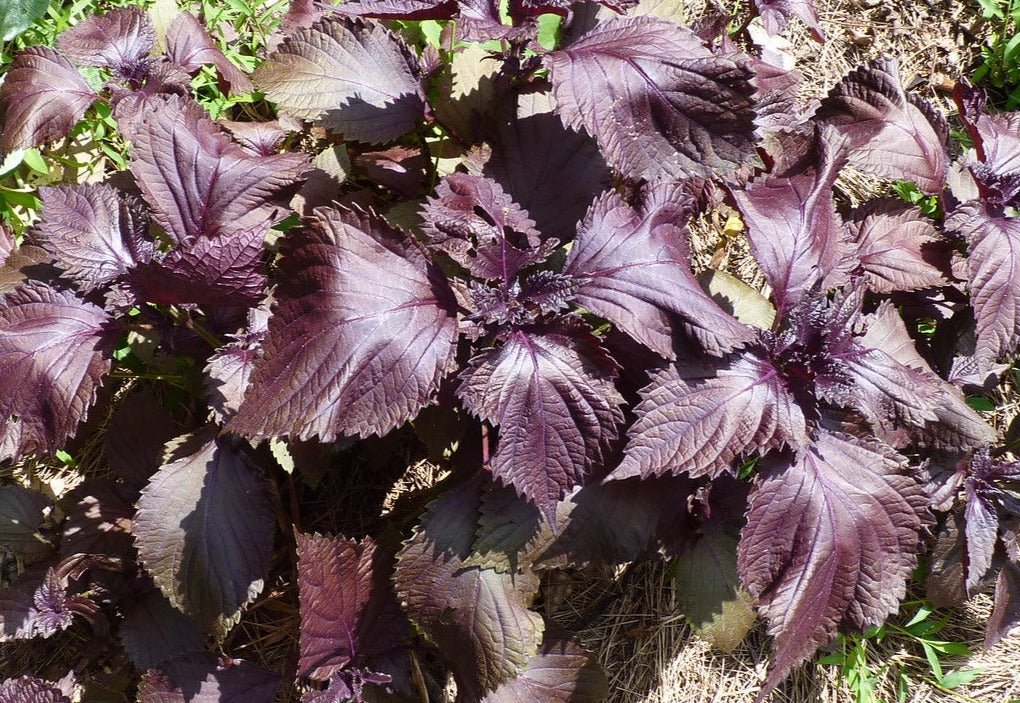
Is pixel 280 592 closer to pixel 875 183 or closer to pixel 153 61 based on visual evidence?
pixel 153 61

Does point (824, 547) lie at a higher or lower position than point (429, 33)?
lower

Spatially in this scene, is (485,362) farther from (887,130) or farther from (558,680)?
(887,130)

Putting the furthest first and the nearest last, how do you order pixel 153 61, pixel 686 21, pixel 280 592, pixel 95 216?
pixel 686 21 < pixel 280 592 < pixel 153 61 < pixel 95 216

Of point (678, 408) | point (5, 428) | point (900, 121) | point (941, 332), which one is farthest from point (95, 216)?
point (941, 332)

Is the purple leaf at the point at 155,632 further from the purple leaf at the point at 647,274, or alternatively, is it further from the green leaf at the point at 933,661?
the green leaf at the point at 933,661

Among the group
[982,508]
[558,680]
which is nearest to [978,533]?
[982,508]

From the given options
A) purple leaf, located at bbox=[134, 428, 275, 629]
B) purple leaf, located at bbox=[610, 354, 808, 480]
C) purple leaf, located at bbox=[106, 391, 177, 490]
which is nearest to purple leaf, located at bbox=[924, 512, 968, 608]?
purple leaf, located at bbox=[610, 354, 808, 480]

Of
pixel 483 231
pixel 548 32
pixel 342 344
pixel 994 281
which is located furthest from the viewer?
pixel 548 32

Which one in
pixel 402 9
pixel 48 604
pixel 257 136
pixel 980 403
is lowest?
pixel 980 403
